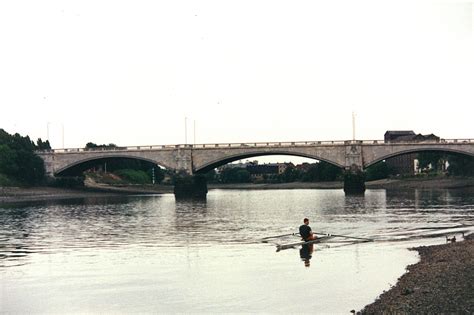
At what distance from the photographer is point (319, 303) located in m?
17.8

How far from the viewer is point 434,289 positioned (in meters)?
16.9

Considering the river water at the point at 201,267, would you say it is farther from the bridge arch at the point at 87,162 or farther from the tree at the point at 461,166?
the tree at the point at 461,166

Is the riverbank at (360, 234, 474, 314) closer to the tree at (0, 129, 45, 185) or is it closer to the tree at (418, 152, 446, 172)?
the tree at (0, 129, 45, 185)

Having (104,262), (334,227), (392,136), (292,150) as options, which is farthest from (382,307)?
(392,136)

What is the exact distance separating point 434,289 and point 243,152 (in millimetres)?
91311

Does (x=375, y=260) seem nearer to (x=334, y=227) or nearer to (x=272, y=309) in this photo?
(x=272, y=309)

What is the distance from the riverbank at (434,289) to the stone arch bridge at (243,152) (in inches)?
3179

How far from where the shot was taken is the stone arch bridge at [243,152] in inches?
4011

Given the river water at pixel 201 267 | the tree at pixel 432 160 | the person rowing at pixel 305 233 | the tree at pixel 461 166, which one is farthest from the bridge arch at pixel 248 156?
the person rowing at pixel 305 233

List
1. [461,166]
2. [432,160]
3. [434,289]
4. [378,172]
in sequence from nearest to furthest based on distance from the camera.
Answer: [434,289], [461,166], [432,160], [378,172]

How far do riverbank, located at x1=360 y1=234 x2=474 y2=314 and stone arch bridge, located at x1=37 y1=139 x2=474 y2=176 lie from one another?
8075 centimetres

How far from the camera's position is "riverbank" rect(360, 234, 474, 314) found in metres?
14.7

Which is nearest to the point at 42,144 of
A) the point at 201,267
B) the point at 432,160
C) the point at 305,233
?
the point at 432,160

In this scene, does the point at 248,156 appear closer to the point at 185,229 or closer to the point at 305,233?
the point at 185,229
